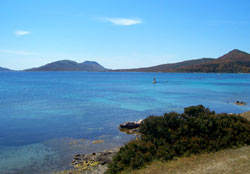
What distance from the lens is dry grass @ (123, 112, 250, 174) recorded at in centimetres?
1021

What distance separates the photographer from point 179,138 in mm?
13562

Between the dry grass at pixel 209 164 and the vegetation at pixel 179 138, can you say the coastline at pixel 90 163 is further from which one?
the dry grass at pixel 209 164

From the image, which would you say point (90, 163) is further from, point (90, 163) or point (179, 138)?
point (179, 138)

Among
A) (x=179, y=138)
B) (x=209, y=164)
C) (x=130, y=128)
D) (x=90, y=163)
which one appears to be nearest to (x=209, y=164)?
(x=209, y=164)

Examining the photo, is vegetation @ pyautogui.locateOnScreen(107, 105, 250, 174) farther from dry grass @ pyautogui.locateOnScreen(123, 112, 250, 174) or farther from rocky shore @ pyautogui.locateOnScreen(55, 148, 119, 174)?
rocky shore @ pyautogui.locateOnScreen(55, 148, 119, 174)

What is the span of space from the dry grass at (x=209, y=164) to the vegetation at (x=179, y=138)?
0.54 metres

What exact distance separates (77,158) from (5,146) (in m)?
7.22

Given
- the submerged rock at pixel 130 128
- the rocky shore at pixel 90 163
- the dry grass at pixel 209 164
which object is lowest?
the rocky shore at pixel 90 163

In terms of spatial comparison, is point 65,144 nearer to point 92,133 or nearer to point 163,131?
point 92,133

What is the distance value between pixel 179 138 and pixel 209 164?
9.04 ft

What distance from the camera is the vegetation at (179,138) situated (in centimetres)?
1227

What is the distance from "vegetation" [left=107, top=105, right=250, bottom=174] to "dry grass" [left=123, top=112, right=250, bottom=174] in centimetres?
54

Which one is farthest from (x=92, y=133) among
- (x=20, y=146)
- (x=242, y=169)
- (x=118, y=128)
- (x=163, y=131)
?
(x=242, y=169)

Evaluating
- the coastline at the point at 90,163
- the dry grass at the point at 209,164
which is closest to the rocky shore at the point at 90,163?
the coastline at the point at 90,163
